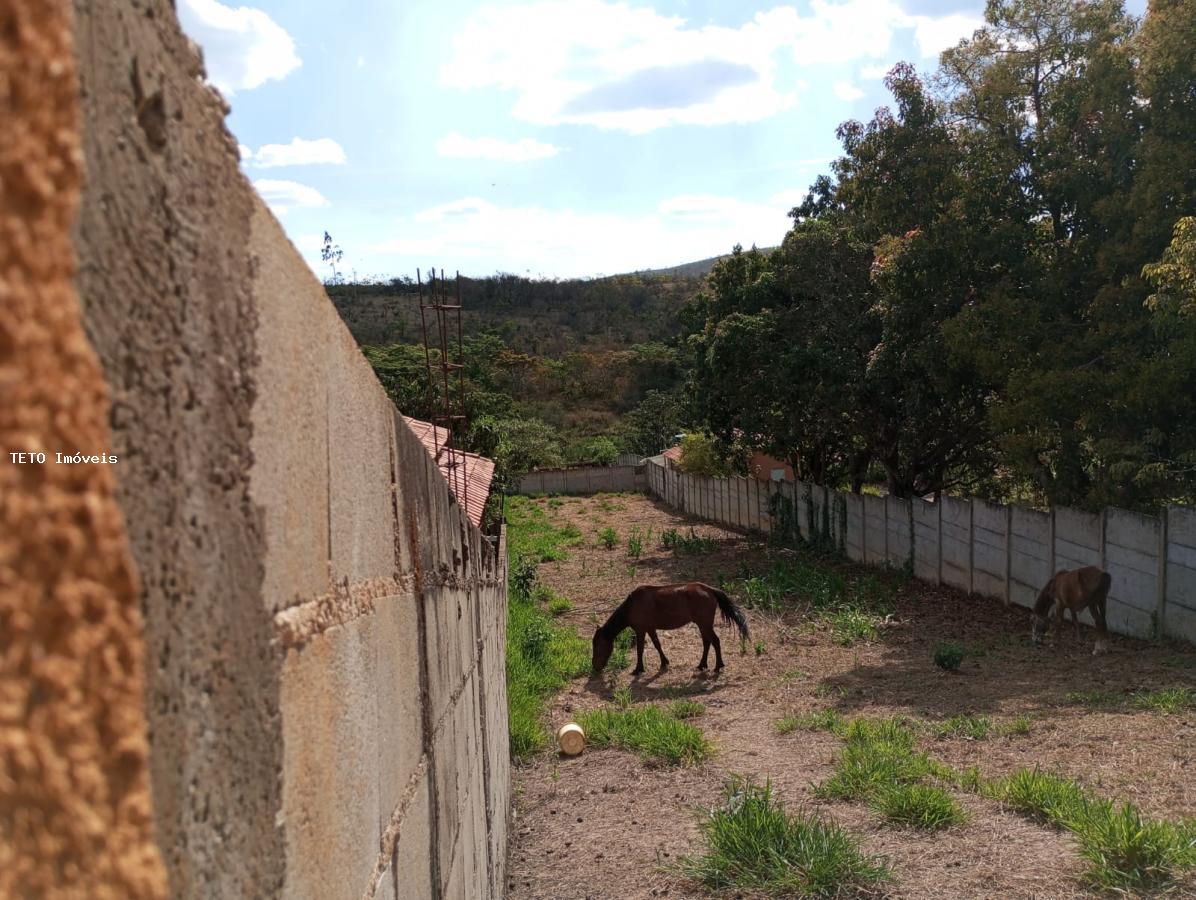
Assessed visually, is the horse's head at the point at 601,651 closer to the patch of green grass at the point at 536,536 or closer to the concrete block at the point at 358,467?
the patch of green grass at the point at 536,536

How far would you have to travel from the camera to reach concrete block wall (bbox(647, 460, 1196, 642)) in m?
11.3

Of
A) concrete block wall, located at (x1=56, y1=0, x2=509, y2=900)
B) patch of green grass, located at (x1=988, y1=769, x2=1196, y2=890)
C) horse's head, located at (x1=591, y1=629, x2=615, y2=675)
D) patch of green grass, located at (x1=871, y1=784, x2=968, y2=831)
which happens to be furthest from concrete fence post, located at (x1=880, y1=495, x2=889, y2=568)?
concrete block wall, located at (x1=56, y1=0, x2=509, y2=900)

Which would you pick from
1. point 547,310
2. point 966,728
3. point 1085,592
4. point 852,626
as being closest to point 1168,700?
point 966,728

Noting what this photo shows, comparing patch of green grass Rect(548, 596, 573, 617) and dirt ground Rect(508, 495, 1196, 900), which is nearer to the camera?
dirt ground Rect(508, 495, 1196, 900)

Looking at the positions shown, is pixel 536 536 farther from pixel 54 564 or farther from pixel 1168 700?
pixel 54 564

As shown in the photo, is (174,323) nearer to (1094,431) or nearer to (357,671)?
(357,671)

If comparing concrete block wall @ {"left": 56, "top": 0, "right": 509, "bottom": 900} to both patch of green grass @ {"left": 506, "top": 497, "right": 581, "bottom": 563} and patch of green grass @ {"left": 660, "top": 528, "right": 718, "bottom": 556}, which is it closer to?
patch of green grass @ {"left": 506, "top": 497, "right": 581, "bottom": 563}

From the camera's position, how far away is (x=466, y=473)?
27.1ft

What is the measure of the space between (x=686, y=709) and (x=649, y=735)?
5.40 ft

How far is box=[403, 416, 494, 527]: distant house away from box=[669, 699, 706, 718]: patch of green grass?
9.30 ft

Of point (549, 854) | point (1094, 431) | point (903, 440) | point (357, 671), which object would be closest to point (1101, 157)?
point (1094, 431)

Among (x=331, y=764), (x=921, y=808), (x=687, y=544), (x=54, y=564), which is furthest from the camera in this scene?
(x=687, y=544)

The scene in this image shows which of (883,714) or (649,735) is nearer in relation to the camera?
(649,735)

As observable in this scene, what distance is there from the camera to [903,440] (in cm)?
1945
